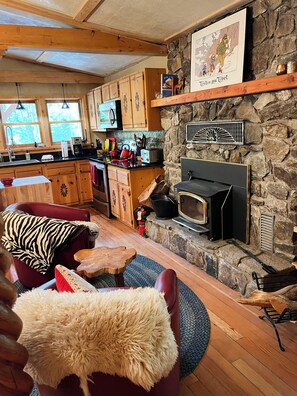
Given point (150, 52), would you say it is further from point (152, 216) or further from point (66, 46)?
point (152, 216)

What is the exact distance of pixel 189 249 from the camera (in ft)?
10.4

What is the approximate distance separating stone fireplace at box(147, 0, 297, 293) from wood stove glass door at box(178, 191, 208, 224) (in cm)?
20

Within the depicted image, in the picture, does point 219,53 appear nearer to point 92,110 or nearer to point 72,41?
point 72,41

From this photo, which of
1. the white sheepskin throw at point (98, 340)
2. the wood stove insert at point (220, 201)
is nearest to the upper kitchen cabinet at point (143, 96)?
the wood stove insert at point (220, 201)

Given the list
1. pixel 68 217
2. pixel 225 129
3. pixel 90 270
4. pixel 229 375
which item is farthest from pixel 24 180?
pixel 229 375

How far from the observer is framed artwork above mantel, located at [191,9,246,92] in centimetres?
265

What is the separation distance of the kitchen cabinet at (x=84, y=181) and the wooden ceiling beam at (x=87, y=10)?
9.26ft

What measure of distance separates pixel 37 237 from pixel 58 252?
0.21 meters

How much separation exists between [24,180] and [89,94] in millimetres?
2856

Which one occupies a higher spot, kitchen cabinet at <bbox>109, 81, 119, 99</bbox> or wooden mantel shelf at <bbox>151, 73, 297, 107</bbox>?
kitchen cabinet at <bbox>109, 81, 119, 99</bbox>

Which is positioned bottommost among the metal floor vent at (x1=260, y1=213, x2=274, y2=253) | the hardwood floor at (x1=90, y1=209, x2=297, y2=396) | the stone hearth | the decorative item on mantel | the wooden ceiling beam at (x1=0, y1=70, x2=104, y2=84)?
the hardwood floor at (x1=90, y1=209, x2=297, y2=396)

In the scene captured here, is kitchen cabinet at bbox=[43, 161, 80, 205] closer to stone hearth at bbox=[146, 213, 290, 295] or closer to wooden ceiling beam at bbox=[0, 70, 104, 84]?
wooden ceiling beam at bbox=[0, 70, 104, 84]

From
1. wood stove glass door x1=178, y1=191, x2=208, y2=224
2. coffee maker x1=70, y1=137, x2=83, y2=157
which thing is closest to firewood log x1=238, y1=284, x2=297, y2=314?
wood stove glass door x1=178, y1=191, x2=208, y2=224

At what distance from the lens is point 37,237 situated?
2.35m
